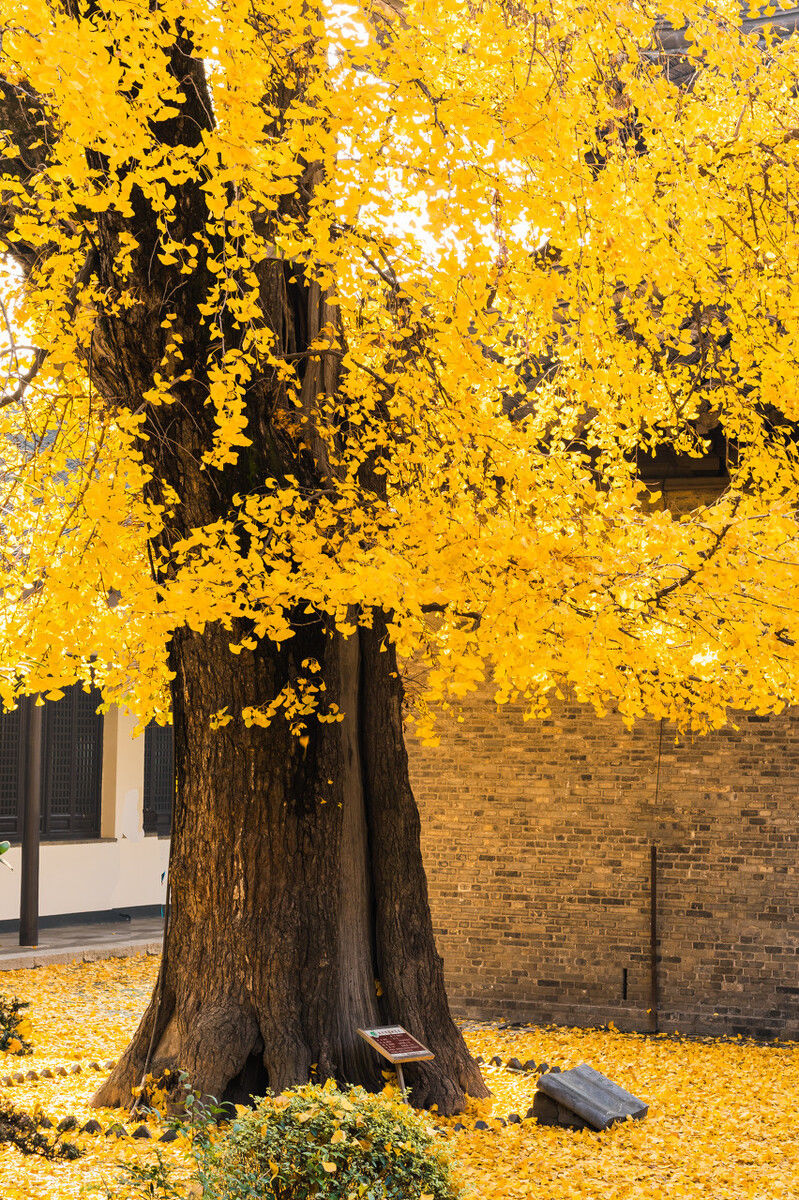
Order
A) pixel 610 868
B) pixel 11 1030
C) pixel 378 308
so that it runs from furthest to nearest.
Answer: pixel 610 868, pixel 378 308, pixel 11 1030

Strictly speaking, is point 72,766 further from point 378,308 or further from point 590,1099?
point 590,1099

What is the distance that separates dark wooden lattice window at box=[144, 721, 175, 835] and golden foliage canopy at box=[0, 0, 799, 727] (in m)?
8.31

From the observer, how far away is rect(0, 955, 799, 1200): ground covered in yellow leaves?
5.39m

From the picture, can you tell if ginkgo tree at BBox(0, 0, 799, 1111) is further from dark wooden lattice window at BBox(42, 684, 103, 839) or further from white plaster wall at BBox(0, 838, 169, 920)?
dark wooden lattice window at BBox(42, 684, 103, 839)

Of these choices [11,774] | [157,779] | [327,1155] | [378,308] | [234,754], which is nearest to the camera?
[327,1155]

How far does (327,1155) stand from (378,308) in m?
5.36

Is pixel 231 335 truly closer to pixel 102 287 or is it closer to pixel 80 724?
pixel 102 287

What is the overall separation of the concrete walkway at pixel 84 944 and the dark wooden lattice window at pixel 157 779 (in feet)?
4.37

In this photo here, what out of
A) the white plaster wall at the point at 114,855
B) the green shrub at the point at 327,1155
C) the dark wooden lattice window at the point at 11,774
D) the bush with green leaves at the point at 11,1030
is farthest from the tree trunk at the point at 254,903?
the white plaster wall at the point at 114,855

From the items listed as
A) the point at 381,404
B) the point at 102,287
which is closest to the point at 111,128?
the point at 102,287

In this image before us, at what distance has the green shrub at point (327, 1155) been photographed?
146 inches

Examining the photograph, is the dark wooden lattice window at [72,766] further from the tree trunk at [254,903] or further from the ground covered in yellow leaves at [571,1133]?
the tree trunk at [254,903]

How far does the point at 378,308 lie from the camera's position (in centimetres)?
761

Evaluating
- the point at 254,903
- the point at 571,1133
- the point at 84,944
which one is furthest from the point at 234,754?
the point at 84,944
